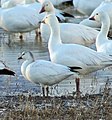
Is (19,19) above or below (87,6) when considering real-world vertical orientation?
above

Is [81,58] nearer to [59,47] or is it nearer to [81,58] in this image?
[81,58]

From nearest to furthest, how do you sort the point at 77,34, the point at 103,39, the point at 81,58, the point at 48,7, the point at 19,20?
the point at 81,58 < the point at 103,39 < the point at 77,34 < the point at 48,7 < the point at 19,20

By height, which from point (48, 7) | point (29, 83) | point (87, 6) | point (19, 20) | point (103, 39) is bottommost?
point (87, 6)

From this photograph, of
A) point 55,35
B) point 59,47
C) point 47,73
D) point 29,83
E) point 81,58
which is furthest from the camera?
point 55,35

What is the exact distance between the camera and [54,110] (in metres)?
7.32

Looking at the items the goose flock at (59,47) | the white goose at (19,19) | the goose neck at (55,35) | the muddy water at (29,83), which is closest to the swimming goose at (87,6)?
the goose flock at (59,47)

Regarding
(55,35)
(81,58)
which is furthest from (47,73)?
(55,35)

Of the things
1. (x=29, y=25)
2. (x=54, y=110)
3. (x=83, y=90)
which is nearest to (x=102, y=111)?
(x=54, y=110)

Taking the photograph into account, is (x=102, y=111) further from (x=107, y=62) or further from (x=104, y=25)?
(x=104, y=25)

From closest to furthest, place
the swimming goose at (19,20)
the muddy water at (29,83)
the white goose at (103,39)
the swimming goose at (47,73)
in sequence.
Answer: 1. the swimming goose at (47,73)
2. the muddy water at (29,83)
3. the white goose at (103,39)
4. the swimming goose at (19,20)

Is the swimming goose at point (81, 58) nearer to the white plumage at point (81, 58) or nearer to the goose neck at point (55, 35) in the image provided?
the white plumage at point (81, 58)

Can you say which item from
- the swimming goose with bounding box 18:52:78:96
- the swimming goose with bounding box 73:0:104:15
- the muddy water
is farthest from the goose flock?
the swimming goose with bounding box 73:0:104:15

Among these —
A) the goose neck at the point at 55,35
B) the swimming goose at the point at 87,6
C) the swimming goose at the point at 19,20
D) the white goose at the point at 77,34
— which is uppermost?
the goose neck at the point at 55,35

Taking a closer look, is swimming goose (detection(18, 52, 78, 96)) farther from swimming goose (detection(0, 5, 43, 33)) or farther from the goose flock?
swimming goose (detection(0, 5, 43, 33))
